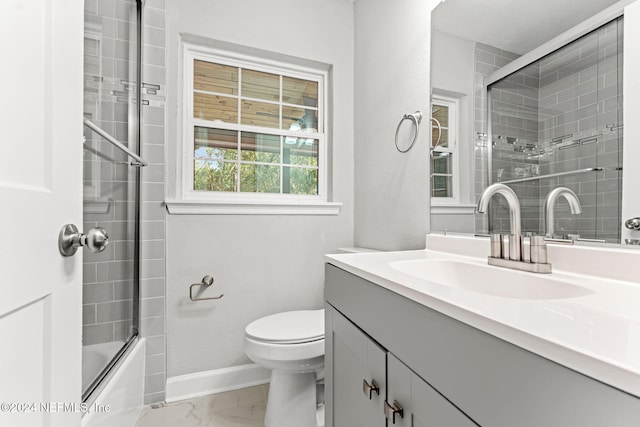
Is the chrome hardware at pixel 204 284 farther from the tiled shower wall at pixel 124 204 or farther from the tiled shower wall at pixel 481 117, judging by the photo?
the tiled shower wall at pixel 481 117

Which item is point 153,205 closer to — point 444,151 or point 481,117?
point 444,151

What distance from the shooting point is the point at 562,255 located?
33.1 inches

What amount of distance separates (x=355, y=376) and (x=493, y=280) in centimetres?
50

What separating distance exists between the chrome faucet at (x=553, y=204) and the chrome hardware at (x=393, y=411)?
668 mm

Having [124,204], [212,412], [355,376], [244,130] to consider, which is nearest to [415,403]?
[355,376]

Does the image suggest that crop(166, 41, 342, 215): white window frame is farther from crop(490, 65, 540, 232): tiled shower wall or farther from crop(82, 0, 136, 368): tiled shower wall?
crop(490, 65, 540, 232): tiled shower wall

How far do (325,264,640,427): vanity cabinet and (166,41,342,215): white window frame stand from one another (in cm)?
95

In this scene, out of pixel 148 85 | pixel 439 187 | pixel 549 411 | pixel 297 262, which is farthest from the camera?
pixel 297 262

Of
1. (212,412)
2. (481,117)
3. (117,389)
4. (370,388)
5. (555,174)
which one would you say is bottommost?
(212,412)

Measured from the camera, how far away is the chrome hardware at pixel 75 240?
611 mm

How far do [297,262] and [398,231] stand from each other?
0.67 m

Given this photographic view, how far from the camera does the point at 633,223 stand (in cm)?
73

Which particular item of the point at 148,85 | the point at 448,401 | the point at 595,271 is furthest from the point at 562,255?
the point at 148,85

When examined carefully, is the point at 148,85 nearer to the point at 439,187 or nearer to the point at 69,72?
the point at 69,72
